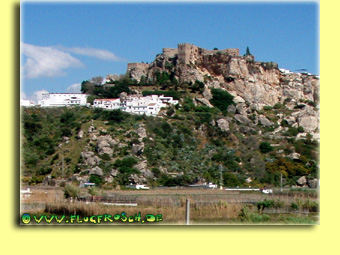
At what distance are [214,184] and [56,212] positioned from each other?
19.3m

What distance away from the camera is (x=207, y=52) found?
55.2 m

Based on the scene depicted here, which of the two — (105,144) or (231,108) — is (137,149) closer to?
(105,144)

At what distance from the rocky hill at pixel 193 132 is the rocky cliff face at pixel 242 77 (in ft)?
0.33

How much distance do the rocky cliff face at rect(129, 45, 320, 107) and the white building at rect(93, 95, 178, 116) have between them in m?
6.03

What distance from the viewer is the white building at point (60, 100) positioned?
47.4 metres

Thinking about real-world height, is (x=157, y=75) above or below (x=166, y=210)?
above

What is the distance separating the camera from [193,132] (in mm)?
41531

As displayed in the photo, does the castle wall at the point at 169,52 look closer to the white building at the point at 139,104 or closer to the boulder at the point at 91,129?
the white building at the point at 139,104

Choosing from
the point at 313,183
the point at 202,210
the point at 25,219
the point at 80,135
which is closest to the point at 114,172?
the point at 80,135

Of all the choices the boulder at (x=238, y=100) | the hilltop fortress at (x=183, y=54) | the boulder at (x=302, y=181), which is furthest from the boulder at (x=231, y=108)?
the boulder at (x=302, y=181)

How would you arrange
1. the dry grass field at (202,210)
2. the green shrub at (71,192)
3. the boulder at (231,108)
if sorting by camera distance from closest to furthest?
1. the dry grass field at (202,210)
2. the green shrub at (71,192)
3. the boulder at (231,108)

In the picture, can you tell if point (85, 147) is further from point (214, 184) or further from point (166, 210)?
point (166, 210)

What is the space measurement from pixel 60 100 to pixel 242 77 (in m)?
17.9
